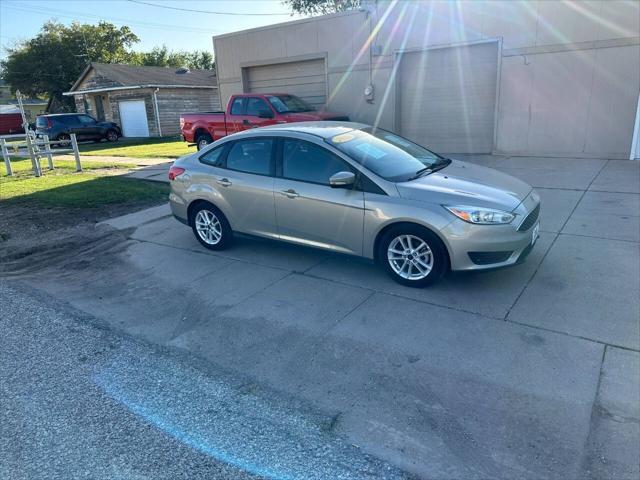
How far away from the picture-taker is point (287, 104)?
1302 cm

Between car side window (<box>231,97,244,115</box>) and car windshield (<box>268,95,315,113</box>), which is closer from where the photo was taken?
car windshield (<box>268,95,315,113</box>)

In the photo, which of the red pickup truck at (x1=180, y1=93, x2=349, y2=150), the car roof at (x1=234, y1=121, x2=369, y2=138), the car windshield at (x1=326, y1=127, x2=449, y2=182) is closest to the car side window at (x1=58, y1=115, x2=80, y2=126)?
the red pickup truck at (x1=180, y1=93, x2=349, y2=150)

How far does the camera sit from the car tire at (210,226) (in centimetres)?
600

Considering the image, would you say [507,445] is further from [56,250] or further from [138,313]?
[56,250]

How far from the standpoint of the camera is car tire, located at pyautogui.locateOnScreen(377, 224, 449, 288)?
4469mm

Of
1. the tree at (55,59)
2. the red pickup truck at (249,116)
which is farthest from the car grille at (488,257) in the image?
the tree at (55,59)

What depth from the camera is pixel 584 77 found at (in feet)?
35.8

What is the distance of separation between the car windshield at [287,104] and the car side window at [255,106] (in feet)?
0.76

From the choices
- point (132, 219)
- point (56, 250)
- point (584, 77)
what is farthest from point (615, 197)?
point (56, 250)

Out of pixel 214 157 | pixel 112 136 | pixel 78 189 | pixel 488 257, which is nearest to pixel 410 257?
pixel 488 257

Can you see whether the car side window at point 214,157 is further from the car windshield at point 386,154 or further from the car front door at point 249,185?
the car windshield at point 386,154

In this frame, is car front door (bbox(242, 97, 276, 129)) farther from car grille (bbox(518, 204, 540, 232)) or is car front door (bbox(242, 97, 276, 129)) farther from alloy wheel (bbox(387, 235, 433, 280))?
car grille (bbox(518, 204, 540, 232))

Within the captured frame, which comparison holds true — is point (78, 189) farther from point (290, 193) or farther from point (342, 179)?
point (342, 179)

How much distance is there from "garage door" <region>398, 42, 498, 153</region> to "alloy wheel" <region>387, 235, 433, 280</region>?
9.51m
